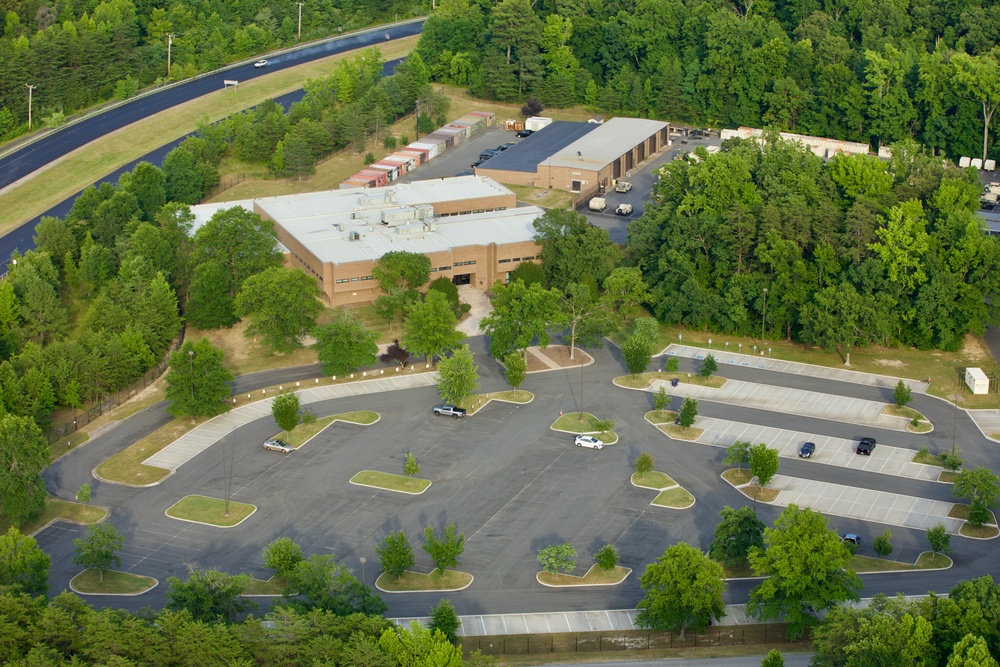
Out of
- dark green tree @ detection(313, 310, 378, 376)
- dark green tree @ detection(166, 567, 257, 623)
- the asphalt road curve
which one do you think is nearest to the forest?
dark green tree @ detection(313, 310, 378, 376)

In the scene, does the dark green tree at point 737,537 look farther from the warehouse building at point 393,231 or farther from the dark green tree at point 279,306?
the warehouse building at point 393,231

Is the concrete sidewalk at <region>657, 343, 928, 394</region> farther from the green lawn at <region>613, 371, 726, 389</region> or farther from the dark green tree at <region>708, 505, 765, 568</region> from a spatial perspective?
the dark green tree at <region>708, 505, 765, 568</region>

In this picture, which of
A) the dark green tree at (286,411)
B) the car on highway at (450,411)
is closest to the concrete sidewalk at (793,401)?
the car on highway at (450,411)

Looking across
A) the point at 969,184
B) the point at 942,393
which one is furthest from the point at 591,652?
the point at 969,184

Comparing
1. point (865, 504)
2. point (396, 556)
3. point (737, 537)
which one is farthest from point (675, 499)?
point (396, 556)

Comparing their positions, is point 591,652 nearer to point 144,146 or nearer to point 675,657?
point 675,657

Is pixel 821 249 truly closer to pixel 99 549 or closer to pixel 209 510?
pixel 209 510
